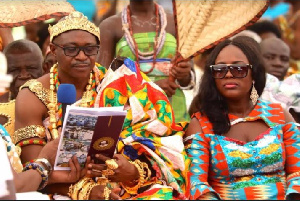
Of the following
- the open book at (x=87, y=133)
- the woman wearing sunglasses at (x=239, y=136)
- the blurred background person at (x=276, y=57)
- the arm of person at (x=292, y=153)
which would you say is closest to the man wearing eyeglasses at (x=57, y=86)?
the open book at (x=87, y=133)

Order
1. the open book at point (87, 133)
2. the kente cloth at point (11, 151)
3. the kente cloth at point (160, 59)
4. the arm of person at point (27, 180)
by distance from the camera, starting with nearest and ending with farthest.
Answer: the arm of person at point (27, 180), the open book at point (87, 133), the kente cloth at point (11, 151), the kente cloth at point (160, 59)

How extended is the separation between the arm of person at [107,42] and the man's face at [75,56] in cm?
123

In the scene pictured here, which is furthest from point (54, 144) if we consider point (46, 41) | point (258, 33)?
point (258, 33)

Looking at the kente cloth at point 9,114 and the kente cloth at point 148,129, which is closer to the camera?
the kente cloth at point 148,129

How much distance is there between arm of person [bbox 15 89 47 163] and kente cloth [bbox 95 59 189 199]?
0.42m

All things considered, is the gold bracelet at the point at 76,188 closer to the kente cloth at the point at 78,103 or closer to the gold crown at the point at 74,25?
the kente cloth at the point at 78,103

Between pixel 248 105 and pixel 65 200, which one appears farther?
pixel 248 105

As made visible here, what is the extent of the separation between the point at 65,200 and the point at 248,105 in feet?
5.61

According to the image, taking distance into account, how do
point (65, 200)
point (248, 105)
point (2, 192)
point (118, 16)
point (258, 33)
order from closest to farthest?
point (2, 192) < point (65, 200) < point (248, 105) < point (118, 16) < point (258, 33)

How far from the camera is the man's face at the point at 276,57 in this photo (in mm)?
7551

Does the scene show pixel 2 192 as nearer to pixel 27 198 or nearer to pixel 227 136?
pixel 27 198

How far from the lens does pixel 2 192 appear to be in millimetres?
3211

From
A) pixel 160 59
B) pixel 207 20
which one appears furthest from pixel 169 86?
pixel 207 20

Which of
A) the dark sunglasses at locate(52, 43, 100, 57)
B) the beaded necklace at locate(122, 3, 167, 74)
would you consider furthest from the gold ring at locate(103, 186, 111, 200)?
the beaded necklace at locate(122, 3, 167, 74)
